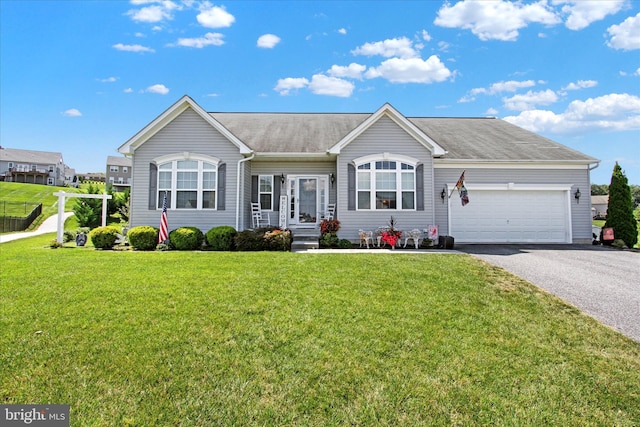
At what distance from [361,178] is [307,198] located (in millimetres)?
2629

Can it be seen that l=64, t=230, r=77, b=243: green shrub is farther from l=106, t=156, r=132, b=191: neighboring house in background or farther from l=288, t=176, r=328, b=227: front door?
l=106, t=156, r=132, b=191: neighboring house in background

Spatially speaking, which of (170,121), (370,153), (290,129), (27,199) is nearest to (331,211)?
(370,153)

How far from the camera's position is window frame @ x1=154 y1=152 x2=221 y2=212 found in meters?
13.6

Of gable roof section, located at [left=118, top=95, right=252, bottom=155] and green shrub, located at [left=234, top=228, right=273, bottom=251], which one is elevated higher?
gable roof section, located at [left=118, top=95, right=252, bottom=155]

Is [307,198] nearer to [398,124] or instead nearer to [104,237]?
[398,124]

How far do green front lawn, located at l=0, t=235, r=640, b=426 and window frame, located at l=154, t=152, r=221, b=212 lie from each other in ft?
21.3

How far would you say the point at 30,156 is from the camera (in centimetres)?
6631

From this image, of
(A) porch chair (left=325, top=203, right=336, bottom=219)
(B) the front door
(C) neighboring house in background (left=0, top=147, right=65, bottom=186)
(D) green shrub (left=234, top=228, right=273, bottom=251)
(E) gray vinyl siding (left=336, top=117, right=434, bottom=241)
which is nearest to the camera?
(D) green shrub (left=234, top=228, right=273, bottom=251)

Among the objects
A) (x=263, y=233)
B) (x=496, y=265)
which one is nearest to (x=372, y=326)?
(x=496, y=265)

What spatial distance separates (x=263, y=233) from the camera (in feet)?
39.4

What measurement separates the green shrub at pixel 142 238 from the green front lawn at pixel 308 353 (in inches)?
180

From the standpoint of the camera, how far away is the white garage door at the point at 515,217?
14.6m

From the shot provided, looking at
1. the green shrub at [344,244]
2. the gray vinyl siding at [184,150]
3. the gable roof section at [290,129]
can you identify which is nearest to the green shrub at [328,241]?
the green shrub at [344,244]

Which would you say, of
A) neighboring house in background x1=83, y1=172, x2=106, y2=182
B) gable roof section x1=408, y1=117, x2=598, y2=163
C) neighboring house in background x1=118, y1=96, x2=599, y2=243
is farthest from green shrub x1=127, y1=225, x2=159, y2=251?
neighboring house in background x1=83, y1=172, x2=106, y2=182
